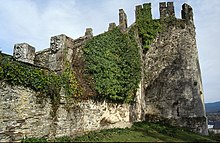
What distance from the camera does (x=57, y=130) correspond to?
11.2 meters

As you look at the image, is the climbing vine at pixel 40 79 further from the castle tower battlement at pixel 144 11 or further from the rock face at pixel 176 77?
the castle tower battlement at pixel 144 11

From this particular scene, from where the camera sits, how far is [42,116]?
10.7m

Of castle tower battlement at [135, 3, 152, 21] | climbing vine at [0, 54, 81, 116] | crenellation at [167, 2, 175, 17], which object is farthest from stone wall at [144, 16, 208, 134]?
climbing vine at [0, 54, 81, 116]

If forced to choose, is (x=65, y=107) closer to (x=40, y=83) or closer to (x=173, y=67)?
(x=40, y=83)

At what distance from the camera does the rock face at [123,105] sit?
393 inches

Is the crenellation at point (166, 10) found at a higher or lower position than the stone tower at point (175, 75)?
higher

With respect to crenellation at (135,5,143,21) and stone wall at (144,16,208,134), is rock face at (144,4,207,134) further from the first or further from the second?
crenellation at (135,5,143,21)

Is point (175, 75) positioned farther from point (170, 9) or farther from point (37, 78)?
point (37, 78)

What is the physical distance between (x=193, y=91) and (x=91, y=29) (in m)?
8.46

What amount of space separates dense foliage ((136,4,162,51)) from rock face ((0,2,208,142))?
36cm

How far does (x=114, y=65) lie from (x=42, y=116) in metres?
5.50

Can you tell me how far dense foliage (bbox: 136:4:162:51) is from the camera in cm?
1942

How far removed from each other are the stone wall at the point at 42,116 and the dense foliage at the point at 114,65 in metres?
1.05

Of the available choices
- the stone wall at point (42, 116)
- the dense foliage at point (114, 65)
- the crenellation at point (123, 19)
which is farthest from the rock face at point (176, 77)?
the stone wall at point (42, 116)
